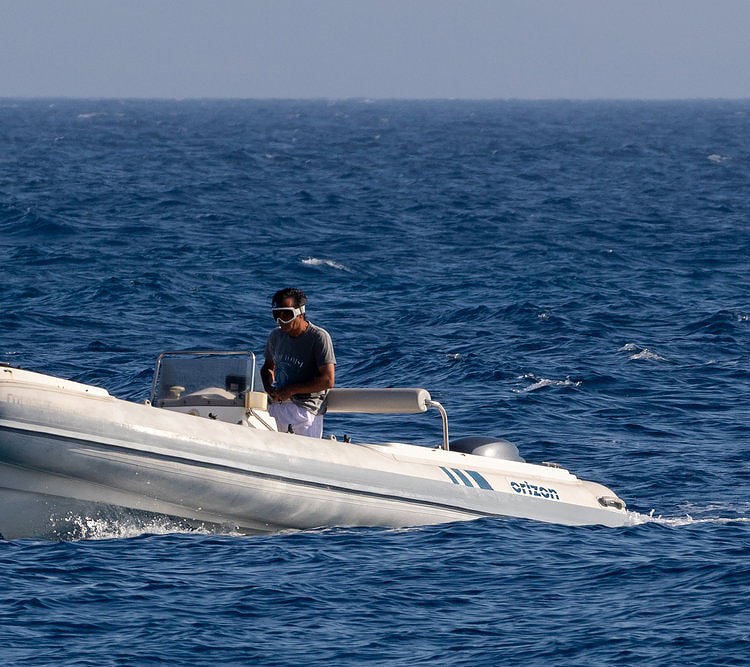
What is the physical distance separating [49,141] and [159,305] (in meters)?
63.5

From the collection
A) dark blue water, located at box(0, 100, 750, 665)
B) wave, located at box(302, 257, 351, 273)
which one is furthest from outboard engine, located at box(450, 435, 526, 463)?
wave, located at box(302, 257, 351, 273)

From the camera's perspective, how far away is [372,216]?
41.5m

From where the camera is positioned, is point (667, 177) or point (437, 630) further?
point (667, 177)

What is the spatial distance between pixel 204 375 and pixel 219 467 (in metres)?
1.10

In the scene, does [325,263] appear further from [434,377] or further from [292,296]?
[292,296]

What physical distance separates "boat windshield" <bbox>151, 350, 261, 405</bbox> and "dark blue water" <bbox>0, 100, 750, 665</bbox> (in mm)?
1146

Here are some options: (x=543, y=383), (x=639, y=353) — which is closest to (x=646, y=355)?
(x=639, y=353)

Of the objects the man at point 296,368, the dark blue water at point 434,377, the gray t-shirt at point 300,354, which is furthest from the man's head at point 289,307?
the dark blue water at point 434,377

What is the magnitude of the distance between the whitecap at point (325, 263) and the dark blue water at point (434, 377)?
11cm

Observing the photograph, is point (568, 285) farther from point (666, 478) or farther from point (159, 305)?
point (666, 478)

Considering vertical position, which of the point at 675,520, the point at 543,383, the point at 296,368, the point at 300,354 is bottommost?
the point at 675,520

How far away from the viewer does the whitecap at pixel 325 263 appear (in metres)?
30.0

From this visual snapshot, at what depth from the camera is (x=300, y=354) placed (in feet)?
40.0

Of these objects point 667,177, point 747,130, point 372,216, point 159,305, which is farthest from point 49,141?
point 159,305
